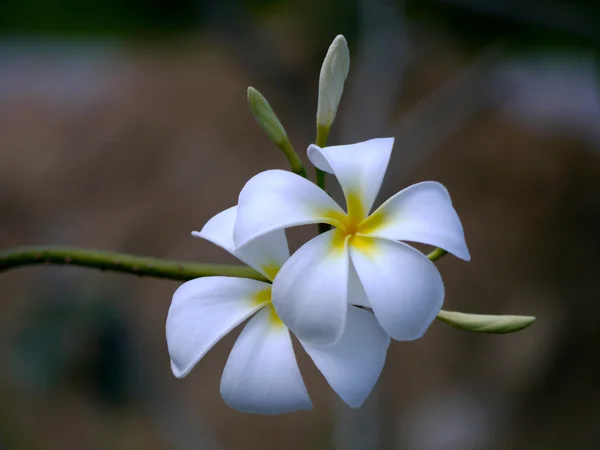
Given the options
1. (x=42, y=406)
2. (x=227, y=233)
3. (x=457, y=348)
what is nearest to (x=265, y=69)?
(x=457, y=348)

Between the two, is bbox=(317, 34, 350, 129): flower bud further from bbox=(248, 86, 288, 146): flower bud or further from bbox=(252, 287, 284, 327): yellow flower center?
bbox=(252, 287, 284, 327): yellow flower center

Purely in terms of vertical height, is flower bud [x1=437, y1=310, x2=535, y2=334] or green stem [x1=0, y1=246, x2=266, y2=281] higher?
green stem [x1=0, y1=246, x2=266, y2=281]

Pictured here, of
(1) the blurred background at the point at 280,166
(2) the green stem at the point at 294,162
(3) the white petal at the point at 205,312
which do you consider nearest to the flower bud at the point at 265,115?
(2) the green stem at the point at 294,162

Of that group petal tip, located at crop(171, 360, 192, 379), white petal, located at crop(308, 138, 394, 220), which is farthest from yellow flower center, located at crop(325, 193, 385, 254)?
petal tip, located at crop(171, 360, 192, 379)

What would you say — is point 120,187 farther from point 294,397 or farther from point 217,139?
point 294,397

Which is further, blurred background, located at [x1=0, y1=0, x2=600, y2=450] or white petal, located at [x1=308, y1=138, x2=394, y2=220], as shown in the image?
blurred background, located at [x1=0, y1=0, x2=600, y2=450]

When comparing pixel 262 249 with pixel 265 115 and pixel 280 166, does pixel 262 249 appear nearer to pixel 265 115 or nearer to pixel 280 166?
pixel 265 115
